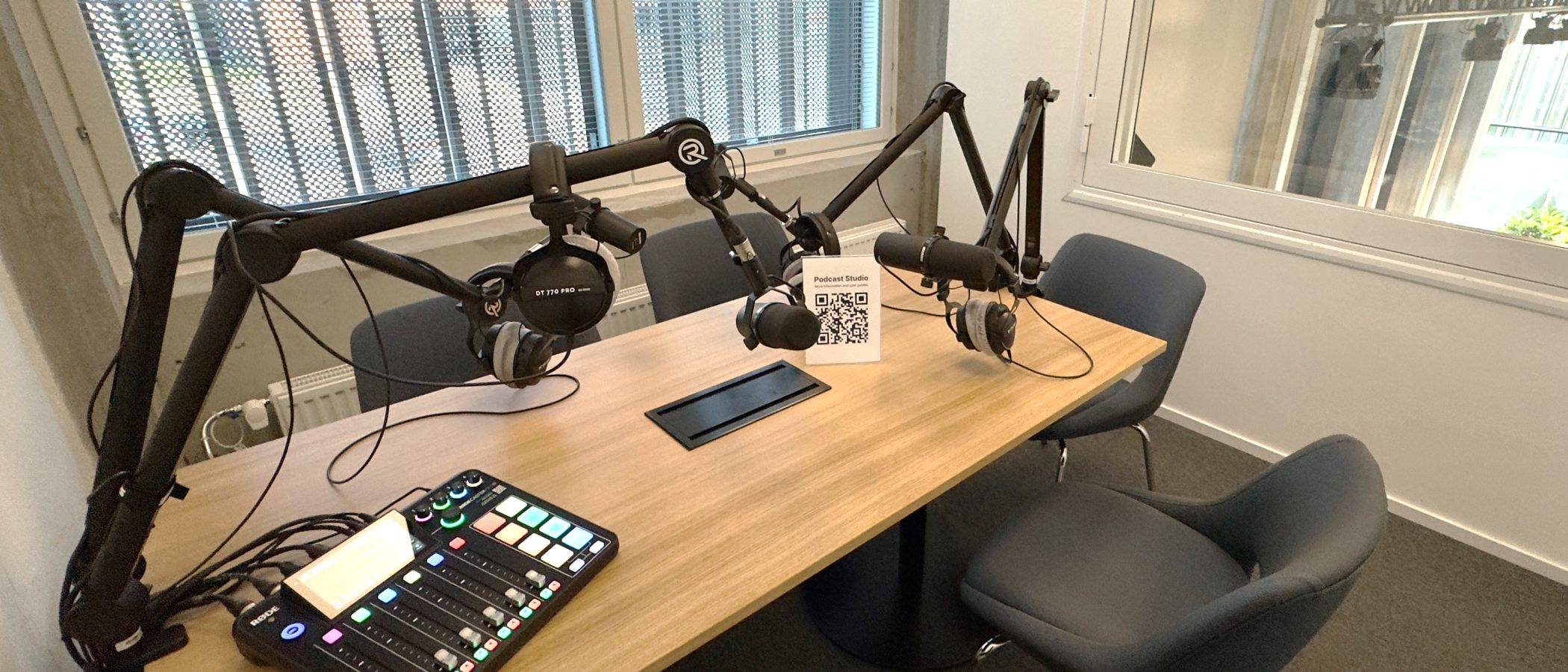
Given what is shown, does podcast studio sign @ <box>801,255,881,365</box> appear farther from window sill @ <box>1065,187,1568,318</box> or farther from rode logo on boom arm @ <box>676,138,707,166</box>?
window sill @ <box>1065,187,1568,318</box>

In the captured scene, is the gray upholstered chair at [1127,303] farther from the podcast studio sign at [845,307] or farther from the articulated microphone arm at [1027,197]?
the podcast studio sign at [845,307]

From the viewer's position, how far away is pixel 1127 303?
2039mm

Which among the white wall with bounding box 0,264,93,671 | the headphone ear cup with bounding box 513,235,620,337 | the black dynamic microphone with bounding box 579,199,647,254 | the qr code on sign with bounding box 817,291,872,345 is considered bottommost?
the white wall with bounding box 0,264,93,671

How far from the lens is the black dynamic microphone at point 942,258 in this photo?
4.30 ft

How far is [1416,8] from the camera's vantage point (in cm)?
211

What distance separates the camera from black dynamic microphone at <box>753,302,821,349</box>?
1.11 meters

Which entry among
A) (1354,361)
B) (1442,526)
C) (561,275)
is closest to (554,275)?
(561,275)

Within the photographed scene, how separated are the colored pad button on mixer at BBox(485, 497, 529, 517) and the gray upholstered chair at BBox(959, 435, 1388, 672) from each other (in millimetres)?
814

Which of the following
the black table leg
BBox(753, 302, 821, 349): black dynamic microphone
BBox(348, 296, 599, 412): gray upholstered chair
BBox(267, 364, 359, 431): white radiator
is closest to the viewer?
BBox(753, 302, 821, 349): black dynamic microphone

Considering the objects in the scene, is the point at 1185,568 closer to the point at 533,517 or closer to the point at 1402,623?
the point at 1402,623

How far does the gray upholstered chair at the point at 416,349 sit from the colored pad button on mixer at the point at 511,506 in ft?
1.74

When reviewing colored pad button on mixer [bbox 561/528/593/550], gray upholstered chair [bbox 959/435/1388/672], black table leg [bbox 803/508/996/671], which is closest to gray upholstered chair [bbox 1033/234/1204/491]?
gray upholstered chair [bbox 959/435/1388/672]

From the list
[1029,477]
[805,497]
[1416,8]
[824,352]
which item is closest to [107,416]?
[805,497]

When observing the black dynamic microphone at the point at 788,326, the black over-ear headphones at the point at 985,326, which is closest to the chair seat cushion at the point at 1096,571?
the black over-ear headphones at the point at 985,326
